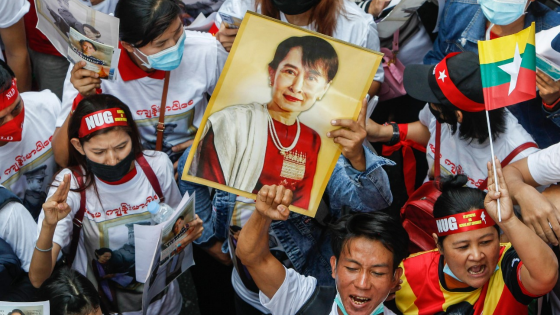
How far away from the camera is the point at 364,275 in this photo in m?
2.78

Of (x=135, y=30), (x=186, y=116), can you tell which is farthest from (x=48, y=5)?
(x=186, y=116)

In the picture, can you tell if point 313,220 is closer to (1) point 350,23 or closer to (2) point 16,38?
(1) point 350,23

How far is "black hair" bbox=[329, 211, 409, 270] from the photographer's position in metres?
2.85

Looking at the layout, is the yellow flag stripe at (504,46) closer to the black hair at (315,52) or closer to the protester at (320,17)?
the black hair at (315,52)

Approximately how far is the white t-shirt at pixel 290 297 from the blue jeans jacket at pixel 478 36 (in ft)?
4.51

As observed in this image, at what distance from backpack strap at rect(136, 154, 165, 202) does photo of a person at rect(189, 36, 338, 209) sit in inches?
29.5

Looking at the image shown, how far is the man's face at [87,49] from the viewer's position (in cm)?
328

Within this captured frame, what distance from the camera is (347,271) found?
111 inches

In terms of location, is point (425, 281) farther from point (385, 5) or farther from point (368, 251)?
point (385, 5)

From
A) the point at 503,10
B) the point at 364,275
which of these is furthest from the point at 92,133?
the point at 503,10

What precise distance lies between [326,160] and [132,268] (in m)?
1.33

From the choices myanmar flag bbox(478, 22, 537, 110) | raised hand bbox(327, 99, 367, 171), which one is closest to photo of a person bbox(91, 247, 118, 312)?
raised hand bbox(327, 99, 367, 171)

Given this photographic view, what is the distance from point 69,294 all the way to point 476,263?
1834 millimetres

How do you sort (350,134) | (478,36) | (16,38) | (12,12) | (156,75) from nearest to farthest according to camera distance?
(350,134) < (156,75) < (478,36) < (12,12) < (16,38)
